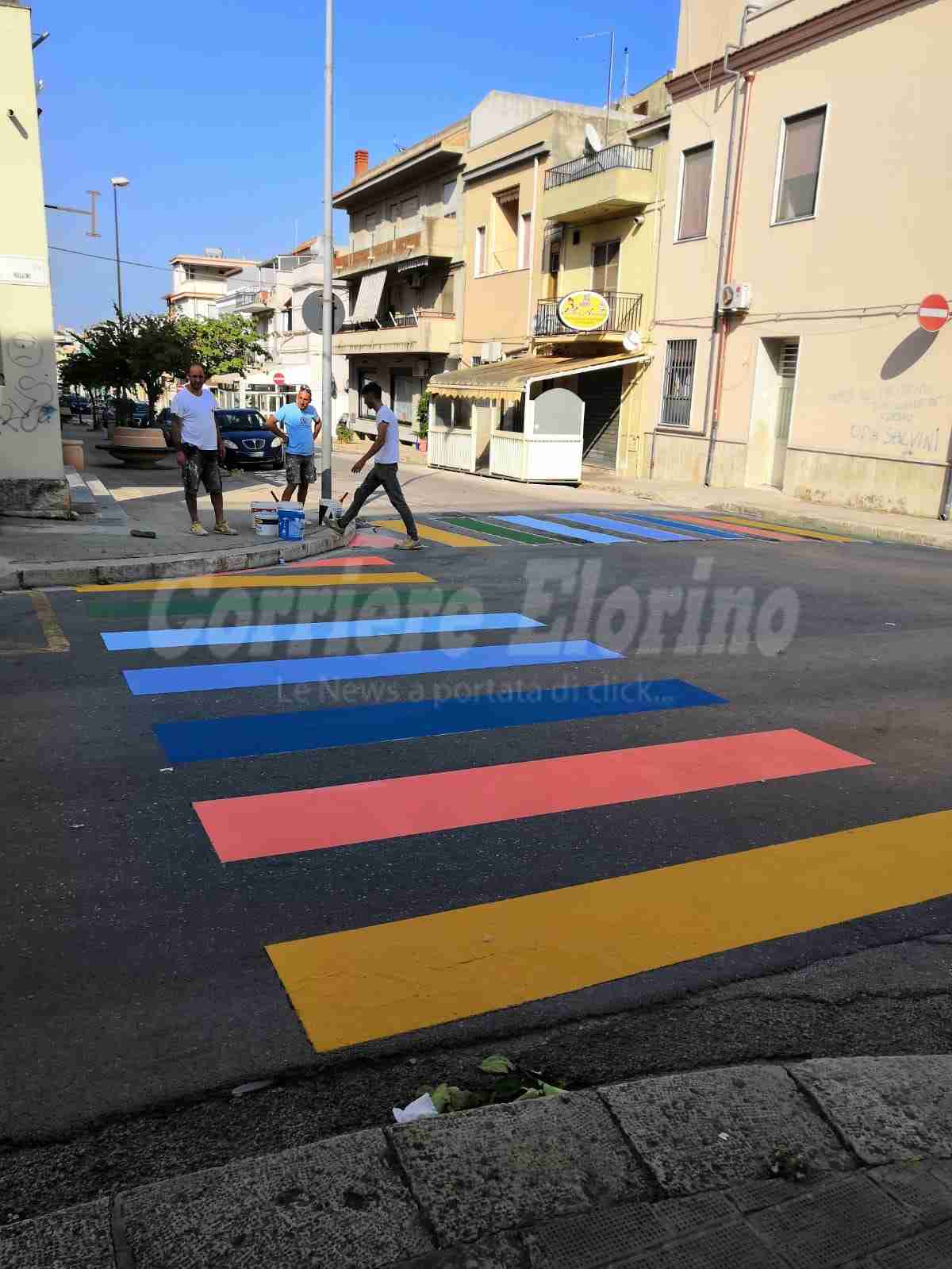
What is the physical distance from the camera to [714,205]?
78.6 feet

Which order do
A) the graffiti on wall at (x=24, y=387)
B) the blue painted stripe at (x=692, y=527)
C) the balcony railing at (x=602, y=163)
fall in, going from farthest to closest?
the balcony railing at (x=602, y=163)
the blue painted stripe at (x=692, y=527)
the graffiti on wall at (x=24, y=387)

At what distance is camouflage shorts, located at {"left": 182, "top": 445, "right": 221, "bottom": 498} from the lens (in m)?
11.9

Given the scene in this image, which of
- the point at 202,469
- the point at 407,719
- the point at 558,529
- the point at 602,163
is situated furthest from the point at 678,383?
the point at 407,719

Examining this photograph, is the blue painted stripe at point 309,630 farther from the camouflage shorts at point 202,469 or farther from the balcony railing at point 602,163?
the balcony railing at point 602,163

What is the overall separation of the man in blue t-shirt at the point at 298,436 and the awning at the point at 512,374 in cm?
1128

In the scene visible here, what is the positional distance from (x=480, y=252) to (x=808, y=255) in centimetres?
1585

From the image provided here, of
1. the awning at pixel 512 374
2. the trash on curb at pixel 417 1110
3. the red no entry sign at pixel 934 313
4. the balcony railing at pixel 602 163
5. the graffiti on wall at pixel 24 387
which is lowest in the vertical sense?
the trash on curb at pixel 417 1110

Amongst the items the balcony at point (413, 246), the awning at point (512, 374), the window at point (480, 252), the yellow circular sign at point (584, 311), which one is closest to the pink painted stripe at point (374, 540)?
the awning at point (512, 374)

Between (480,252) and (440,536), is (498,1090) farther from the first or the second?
(480,252)

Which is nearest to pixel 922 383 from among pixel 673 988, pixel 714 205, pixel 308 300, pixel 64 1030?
pixel 714 205

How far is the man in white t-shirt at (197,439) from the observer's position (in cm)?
1142

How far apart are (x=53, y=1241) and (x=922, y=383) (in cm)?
1957

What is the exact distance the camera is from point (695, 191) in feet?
81.7

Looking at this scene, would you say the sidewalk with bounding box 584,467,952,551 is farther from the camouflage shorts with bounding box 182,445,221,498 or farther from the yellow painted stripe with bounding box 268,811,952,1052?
the yellow painted stripe with bounding box 268,811,952,1052
